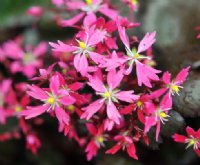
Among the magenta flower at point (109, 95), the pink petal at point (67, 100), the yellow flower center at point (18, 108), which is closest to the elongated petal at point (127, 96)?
the magenta flower at point (109, 95)

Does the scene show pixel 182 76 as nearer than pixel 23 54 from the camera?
Yes

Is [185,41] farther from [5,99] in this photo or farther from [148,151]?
[5,99]

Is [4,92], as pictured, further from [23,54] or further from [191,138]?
[191,138]

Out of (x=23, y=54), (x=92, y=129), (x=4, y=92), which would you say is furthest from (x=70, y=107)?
(x=23, y=54)

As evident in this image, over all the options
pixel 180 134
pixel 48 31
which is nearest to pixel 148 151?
pixel 180 134

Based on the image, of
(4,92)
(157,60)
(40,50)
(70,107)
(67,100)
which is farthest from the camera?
(40,50)

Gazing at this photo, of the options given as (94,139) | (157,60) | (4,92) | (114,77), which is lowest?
(4,92)

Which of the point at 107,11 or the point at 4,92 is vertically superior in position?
the point at 107,11

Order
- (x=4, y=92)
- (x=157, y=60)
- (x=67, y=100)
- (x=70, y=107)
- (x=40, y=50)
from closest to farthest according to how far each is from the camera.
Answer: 1. (x=67, y=100)
2. (x=70, y=107)
3. (x=157, y=60)
4. (x=4, y=92)
5. (x=40, y=50)
